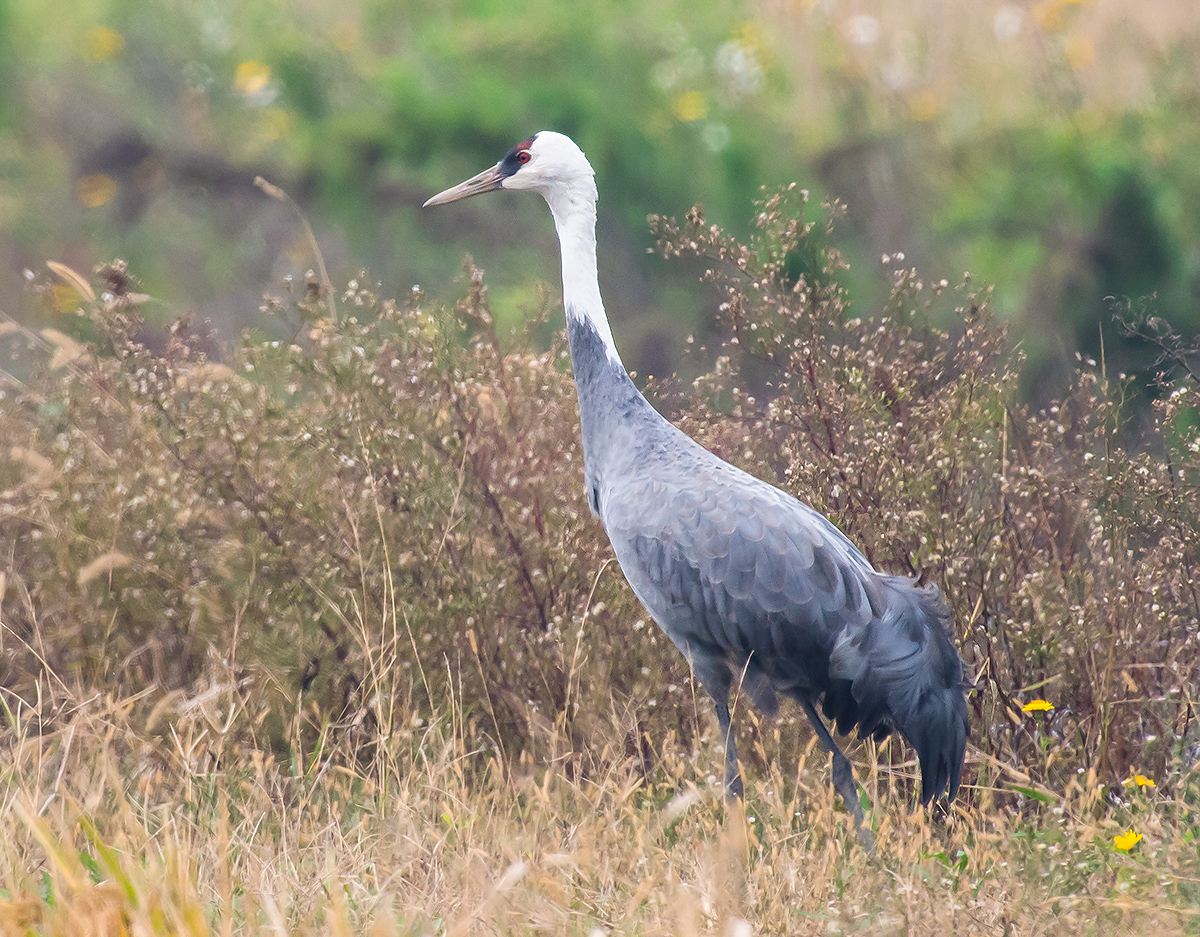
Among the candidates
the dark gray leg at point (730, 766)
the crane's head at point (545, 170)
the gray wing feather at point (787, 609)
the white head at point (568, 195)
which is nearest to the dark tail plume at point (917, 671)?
the gray wing feather at point (787, 609)

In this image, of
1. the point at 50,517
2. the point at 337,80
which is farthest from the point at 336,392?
the point at 337,80

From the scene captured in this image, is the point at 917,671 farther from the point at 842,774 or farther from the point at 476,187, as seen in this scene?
the point at 476,187

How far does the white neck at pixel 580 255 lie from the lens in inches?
166

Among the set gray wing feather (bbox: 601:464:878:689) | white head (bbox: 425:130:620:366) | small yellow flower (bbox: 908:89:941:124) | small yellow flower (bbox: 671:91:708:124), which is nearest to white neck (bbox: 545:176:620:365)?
white head (bbox: 425:130:620:366)

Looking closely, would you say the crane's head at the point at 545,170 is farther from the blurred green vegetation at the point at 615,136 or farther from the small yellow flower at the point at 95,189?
the small yellow flower at the point at 95,189

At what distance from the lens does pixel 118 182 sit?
7723 mm

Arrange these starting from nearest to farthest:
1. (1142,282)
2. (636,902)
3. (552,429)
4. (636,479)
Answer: (636,902) → (636,479) → (552,429) → (1142,282)

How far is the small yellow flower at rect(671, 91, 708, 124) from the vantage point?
7233 mm

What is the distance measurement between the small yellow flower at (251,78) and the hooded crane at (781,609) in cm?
471

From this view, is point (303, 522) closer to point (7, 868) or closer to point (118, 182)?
point (7, 868)

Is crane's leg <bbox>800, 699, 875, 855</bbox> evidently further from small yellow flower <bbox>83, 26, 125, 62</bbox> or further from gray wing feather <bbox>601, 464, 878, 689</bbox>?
small yellow flower <bbox>83, 26, 125, 62</bbox>

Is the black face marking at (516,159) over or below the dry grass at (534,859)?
over

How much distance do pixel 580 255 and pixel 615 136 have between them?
3016mm

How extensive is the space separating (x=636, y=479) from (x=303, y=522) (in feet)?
3.59
